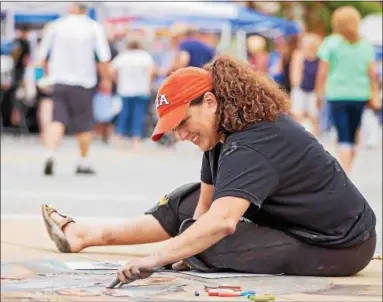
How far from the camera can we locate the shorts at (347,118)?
41.0ft

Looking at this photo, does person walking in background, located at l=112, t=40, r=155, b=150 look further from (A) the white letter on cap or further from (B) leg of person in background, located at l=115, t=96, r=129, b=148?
(A) the white letter on cap

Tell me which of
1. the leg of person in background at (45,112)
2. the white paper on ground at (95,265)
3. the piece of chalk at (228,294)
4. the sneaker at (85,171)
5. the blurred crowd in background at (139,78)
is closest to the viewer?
the piece of chalk at (228,294)

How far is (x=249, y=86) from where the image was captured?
5.96m

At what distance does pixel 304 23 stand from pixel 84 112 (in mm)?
36455

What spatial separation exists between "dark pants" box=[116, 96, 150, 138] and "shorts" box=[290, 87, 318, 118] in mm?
2524

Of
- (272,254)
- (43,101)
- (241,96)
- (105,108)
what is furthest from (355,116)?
(105,108)

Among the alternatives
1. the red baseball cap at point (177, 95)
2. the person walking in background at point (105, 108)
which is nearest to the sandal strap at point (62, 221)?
the red baseball cap at point (177, 95)

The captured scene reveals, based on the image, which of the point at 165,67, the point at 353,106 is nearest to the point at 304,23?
the point at 165,67

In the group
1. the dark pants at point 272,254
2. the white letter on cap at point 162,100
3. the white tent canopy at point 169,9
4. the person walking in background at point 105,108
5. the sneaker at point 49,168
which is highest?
the white letter on cap at point 162,100

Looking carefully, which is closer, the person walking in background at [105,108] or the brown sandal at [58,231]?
the brown sandal at [58,231]

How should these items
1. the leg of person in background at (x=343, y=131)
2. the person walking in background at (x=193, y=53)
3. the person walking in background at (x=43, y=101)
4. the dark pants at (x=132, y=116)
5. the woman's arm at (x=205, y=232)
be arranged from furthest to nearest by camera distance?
the person walking in background at (x=43, y=101), the dark pants at (x=132, y=116), the person walking in background at (x=193, y=53), the leg of person in background at (x=343, y=131), the woman's arm at (x=205, y=232)

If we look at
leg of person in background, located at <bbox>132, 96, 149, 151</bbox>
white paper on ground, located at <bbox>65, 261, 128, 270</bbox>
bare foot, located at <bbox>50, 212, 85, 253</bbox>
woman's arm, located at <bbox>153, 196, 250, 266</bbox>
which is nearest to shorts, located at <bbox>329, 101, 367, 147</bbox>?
bare foot, located at <bbox>50, 212, 85, 253</bbox>

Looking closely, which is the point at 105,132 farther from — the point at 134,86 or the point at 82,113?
the point at 82,113

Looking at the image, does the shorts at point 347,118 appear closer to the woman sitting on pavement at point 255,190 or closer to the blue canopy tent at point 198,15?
the woman sitting on pavement at point 255,190
